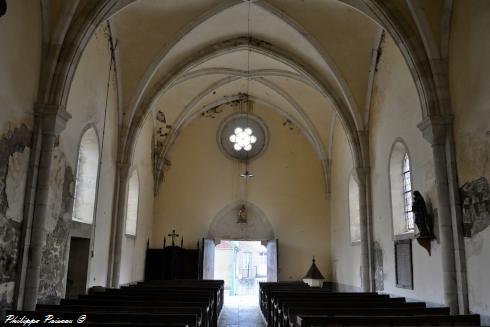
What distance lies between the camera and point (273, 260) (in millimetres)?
19719

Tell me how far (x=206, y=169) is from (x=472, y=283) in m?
14.1

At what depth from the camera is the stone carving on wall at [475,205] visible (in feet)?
25.4

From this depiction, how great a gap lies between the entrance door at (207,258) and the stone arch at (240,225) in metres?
0.60

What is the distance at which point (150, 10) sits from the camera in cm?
1236

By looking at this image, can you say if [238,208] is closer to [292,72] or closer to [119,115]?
[292,72]

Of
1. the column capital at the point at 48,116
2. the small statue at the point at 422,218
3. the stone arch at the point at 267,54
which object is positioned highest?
the stone arch at the point at 267,54

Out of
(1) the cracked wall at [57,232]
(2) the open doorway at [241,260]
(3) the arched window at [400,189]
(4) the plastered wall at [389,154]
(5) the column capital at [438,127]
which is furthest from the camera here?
(2) the open doorway at [241,260]

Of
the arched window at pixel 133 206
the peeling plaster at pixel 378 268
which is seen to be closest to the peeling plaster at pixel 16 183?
the arched window at pixel 133 206

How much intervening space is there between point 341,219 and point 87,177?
10.5 metres

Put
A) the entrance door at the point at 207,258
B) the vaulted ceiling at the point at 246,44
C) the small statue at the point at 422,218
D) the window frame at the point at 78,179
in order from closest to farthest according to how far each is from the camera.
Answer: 1. the small statue at the point at 422,218
2. the window frame at the point at 78,179
3. the vaulted ceiling at the point at 246,44
4. the entrance door at the point at 207,258

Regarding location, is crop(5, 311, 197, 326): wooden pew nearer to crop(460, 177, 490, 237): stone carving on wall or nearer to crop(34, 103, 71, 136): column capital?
crop(34, 103, 71, 136): column capital

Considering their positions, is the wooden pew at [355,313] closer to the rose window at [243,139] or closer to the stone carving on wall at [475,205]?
the stone carving on wall at [475,205]

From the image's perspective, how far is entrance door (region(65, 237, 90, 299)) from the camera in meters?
11.3

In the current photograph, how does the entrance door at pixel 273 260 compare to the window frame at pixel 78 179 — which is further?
the entrance door at pixel 273 260
